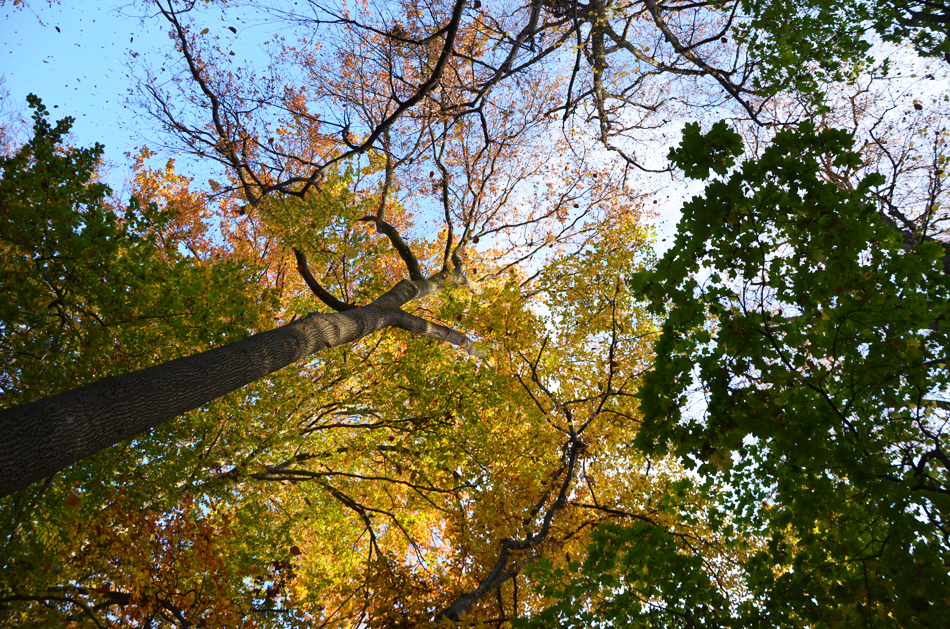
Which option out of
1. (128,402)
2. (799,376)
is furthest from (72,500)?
(799,376)

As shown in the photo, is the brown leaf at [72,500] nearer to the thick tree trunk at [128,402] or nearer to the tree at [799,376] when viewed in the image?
the thick tree trunk at [128,402]

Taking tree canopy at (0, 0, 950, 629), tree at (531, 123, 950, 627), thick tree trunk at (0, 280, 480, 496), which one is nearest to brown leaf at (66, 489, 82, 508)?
tree canopy at (0, 0, 950, 629)

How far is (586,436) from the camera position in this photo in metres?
7.35

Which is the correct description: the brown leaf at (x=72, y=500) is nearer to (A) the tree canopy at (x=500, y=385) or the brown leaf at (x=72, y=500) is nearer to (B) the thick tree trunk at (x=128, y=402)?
(A) the tree canopy at (x=500, y=385)

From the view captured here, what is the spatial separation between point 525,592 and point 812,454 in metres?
6.00

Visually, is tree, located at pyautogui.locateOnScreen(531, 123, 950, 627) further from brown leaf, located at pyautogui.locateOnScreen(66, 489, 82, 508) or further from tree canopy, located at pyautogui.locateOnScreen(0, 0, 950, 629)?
brown leaf, located at pyautogui.locateOnScreen(66, 489, 82, 508)

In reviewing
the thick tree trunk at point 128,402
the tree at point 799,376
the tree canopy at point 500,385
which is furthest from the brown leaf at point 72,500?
the tree at point 799,376

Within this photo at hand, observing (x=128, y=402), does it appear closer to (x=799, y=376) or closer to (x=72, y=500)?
(x=72, y=500)

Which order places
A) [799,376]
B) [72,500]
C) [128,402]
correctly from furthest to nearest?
[72,500] < [128,402] < [799,376]

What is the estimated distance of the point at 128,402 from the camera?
3.82 meters

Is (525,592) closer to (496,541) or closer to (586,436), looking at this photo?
(496,541)

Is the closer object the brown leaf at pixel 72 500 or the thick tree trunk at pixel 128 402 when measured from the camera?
the thick tree trunk at pixel 128 402

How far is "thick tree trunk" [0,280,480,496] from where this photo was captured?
3.13 metres

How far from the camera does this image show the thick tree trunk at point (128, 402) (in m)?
3.13
